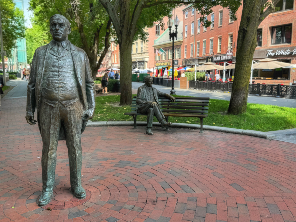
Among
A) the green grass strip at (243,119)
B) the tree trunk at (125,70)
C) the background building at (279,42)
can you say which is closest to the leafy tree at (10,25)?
the tree trunk at (125,70)

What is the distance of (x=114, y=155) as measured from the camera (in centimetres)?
555

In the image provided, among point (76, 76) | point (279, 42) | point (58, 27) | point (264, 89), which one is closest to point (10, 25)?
point (264, 89)

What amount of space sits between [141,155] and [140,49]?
188 ft

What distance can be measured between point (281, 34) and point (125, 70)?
71.8 feet

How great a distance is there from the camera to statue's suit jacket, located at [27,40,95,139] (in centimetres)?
323

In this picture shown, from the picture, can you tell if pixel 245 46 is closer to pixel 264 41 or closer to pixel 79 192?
pixel 79 192

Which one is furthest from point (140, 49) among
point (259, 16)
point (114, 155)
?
point (114, 155)

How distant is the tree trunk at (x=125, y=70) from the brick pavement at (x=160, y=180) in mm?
5558

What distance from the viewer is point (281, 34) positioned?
27516 millimetres

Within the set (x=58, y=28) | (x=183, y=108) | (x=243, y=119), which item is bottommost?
(x=243, y=119)

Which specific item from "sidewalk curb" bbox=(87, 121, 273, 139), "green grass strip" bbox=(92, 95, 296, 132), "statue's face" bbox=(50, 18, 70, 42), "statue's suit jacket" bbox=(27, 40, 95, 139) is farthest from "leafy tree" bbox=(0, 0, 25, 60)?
Answer: "statue's face" bbox=(50, 18, 70, 42)

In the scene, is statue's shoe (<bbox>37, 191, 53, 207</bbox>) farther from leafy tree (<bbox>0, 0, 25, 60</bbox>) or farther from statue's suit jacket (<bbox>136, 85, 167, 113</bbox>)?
leafy tree (<bbox>0, 0, 25, 60</bbox>)

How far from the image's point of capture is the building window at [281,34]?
1054 inches

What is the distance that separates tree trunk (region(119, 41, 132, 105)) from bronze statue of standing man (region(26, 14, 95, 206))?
8.69m
